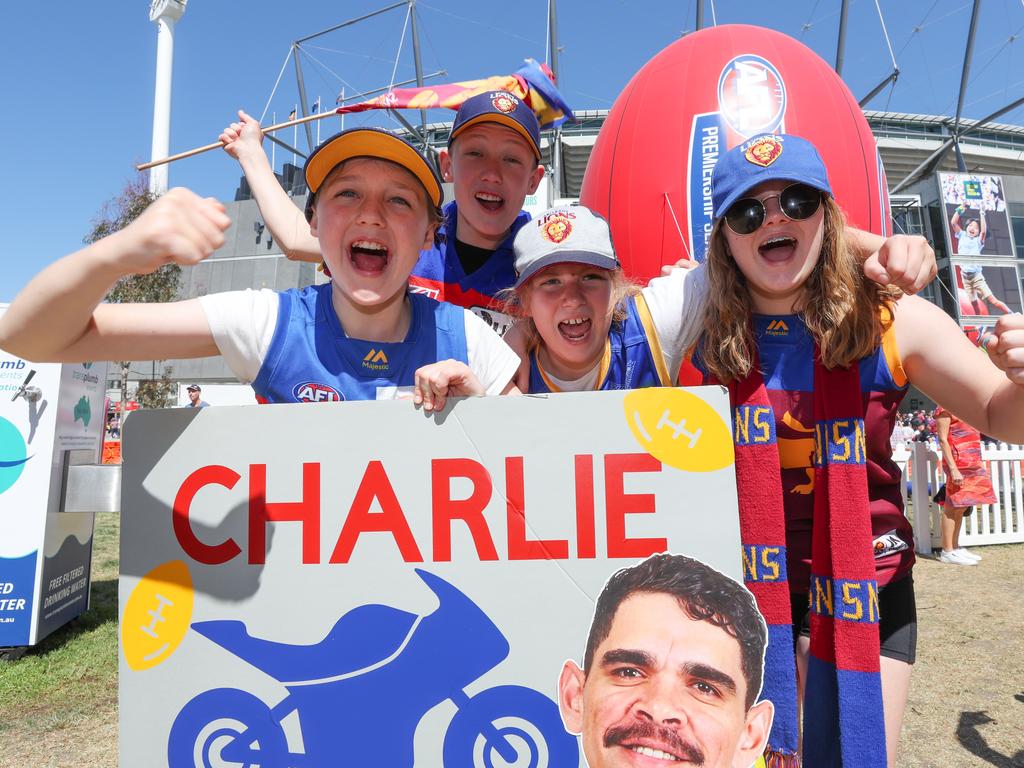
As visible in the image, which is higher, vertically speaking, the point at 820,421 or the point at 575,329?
the point at 575,329

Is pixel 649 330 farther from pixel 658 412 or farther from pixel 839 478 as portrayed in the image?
pixel 839 478

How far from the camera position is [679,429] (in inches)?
54.8

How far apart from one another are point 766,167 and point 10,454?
4638 mm

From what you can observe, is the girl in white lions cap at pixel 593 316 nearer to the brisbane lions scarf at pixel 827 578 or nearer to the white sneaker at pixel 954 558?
the brisbane lions scarf at pixel 827 578

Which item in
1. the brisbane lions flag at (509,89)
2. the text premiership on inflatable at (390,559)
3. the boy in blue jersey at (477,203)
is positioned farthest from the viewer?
the brisbane lions flag at (509,89)

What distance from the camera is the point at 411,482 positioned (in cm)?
141

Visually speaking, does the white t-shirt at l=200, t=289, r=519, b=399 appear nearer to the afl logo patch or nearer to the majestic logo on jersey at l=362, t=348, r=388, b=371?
the majestic logo on jersey at l=362, t=348, r=388, b=371

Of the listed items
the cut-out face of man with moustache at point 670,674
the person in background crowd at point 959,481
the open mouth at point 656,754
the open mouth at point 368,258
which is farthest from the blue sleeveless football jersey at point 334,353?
the person in background crowd at point 959,481

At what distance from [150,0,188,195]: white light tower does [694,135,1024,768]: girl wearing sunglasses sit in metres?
37.5

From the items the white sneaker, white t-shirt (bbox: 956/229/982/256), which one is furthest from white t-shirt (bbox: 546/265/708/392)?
white t-shirt (bbox: 956/229/982/256)

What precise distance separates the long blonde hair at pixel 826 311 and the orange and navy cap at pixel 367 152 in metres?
0.83

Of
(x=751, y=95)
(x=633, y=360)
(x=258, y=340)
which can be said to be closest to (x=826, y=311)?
(x=633, y=360)

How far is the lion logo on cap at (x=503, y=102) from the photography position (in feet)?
7.80

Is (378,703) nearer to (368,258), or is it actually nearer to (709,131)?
(368,258)
